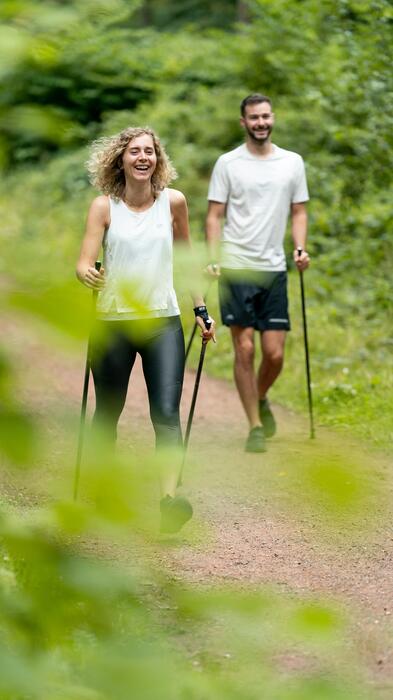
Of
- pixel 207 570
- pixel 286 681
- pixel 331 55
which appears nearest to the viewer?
pixel 286 681

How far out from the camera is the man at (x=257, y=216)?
840 centimetres

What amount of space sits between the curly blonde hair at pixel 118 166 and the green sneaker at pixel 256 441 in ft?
8.31

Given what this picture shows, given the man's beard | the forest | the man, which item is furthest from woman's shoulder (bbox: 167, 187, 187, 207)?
the man's beard

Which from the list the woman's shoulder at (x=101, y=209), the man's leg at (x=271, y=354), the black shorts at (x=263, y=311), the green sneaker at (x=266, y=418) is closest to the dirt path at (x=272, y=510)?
the green sneaker at (x=266, y=418)

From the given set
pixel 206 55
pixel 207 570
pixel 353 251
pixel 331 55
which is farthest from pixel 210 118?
pixel 207 570

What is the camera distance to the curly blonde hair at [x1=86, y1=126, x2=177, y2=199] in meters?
6.46

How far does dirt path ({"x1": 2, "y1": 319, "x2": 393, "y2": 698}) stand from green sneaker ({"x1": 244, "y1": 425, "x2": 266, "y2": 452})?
0.11 meters

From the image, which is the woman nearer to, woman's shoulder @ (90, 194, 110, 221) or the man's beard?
woman's shoulder @ (90, 194, 110, 221)

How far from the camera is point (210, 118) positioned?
22.8 metres

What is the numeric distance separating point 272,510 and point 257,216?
4.84 metres

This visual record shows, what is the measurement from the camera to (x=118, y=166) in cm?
655

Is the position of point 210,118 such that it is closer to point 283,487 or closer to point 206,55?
point 206,55

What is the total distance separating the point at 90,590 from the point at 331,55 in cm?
1691

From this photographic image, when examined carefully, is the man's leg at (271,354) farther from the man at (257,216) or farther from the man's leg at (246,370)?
the man's leg at (246,370)
